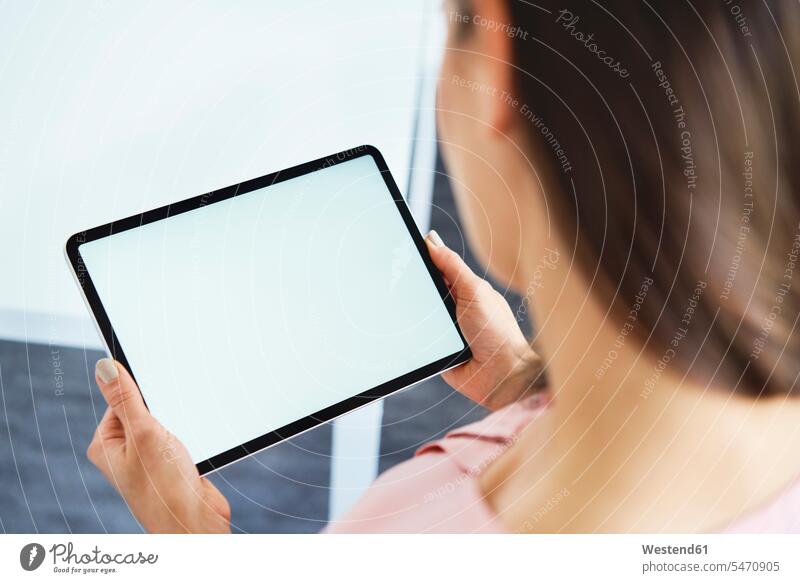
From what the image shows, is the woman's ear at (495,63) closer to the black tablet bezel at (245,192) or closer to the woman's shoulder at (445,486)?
the black tablet bezel at (245,192)

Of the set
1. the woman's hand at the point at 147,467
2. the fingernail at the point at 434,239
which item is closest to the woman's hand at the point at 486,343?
the fingernail at the point at 434,239

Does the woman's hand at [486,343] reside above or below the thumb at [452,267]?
below

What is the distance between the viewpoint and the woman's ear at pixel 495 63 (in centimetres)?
52

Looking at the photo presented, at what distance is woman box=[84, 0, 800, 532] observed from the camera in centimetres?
50

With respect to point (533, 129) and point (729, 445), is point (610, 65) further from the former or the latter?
point (729, 445)

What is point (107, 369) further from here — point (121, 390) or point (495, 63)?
point (495, 63)

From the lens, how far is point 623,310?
513 mm

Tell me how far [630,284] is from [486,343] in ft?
0.34

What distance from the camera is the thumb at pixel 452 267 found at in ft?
1.65

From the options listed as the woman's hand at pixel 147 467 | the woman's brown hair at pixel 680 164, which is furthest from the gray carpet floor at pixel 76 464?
the woman's brown hair at pixel 680 164

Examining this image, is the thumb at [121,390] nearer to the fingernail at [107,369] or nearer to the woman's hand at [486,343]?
the fingernail at [107,369]

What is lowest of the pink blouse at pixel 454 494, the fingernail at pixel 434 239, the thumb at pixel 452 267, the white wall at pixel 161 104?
the pink blouse at pixel 454 494

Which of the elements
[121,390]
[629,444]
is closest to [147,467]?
[121,390]

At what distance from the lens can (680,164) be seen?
1.69 feet
